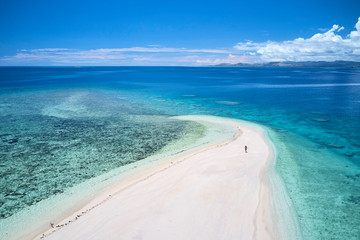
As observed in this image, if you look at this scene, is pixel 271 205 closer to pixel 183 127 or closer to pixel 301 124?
pixel 183 127

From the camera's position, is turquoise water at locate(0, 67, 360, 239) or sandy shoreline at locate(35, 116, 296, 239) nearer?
sandy shoreline at locate(35, 116, 296, 239)

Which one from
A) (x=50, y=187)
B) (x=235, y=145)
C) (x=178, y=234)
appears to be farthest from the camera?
(x=235, y=145)

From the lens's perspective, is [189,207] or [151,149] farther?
[151,149]

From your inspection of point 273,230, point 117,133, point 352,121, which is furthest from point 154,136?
point 352,121

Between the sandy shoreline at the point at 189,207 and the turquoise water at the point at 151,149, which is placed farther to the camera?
the turquoise water at the point at 151,149

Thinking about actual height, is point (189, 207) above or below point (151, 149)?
below

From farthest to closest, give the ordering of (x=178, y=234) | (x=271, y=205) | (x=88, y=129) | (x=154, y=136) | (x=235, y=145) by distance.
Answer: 1. (x=88, y=129)
2. (x=154, y=136)
3. (x=235, y=145)
4. (x=271, y=205)
5. (x=178, y=234)

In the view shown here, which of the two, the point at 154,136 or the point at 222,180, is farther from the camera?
the point at 154,136
